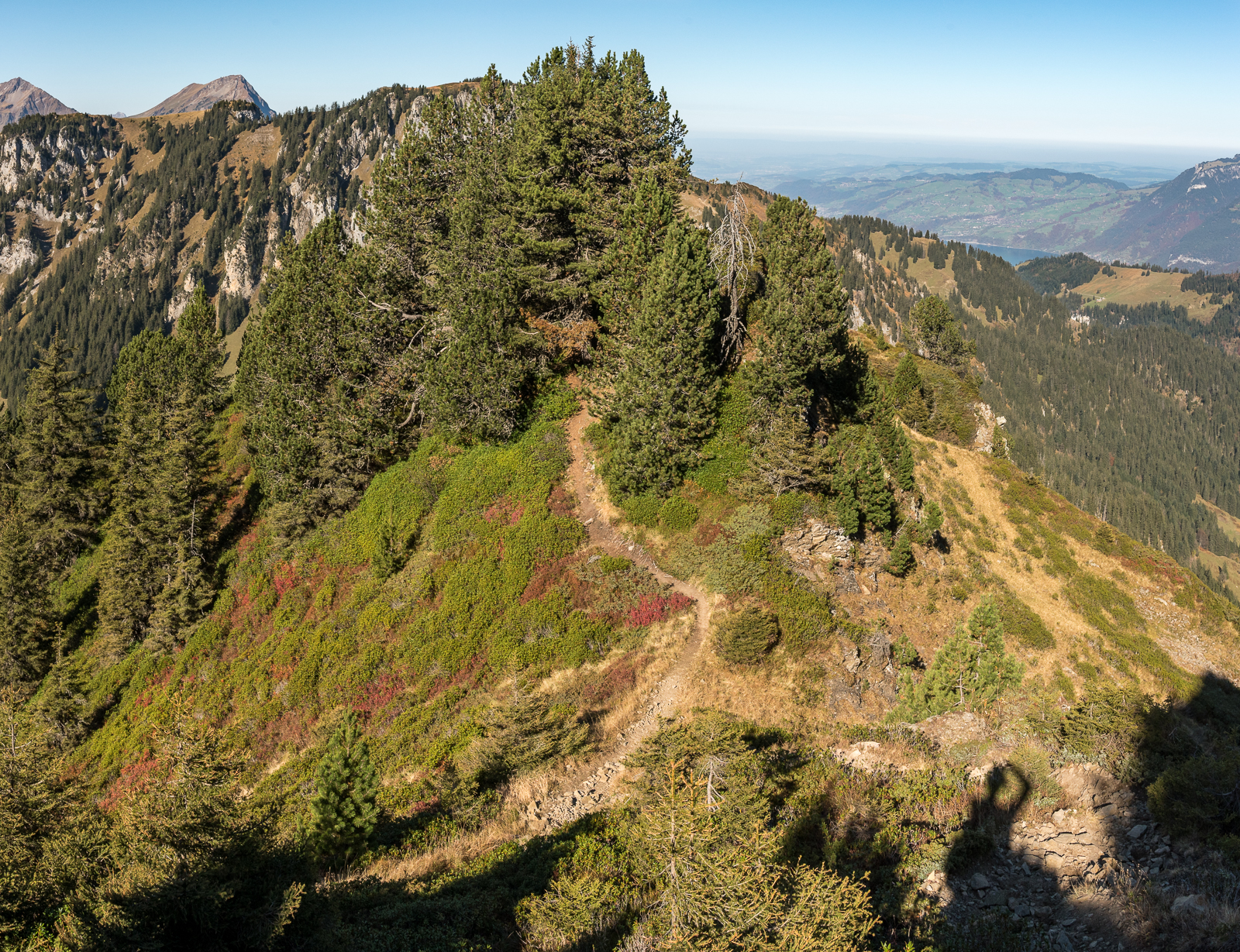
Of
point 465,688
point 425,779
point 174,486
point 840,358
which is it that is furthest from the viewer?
point 174,486

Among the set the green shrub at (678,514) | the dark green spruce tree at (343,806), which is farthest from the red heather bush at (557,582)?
the dark green spruce tree at (343,806)

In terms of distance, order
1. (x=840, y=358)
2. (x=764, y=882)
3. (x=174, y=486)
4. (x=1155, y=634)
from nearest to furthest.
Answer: (x=764, y=882) < (x=840, y=358) < (x=1155, y=634) < (x=174, y=486)

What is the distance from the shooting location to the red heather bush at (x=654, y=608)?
2995 cm

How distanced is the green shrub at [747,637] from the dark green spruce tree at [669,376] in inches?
364

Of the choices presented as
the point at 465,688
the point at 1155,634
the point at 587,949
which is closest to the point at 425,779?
the point at 465,688

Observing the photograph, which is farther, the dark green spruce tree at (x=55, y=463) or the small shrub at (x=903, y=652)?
the dark green spruce tree at (x=55, y=463)

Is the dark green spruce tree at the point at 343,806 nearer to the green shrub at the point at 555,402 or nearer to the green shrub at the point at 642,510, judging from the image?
the green shrub at the point at 642,510

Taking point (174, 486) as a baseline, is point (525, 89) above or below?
above

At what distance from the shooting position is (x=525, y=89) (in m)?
46.6

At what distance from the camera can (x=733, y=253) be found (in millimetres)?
34719

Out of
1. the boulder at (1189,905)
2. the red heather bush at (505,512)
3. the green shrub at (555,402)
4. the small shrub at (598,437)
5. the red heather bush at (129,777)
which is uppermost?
the green shrub at (555,402)

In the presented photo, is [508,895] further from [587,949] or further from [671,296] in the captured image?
[671,296]

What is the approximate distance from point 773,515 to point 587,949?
21.9m

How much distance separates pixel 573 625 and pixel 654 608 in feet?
12.7
